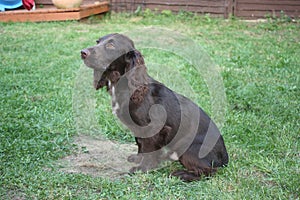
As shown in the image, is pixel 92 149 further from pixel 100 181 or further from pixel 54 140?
pixel 100 181

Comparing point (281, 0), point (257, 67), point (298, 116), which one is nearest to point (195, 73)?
point (257, 67)

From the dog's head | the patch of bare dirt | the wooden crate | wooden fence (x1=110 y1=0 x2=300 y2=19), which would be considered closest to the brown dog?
the dog's head

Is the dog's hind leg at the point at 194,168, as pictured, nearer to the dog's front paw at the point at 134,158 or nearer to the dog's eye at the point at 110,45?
the dog's front paw at the point at 134,158

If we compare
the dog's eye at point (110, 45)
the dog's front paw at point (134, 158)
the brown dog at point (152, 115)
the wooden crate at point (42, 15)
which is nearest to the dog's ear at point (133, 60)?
the brown dog at point (152, 115)

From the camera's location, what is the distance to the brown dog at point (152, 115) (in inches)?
126

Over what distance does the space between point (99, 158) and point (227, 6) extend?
7996mm

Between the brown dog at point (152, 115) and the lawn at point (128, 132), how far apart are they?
14 centimetres

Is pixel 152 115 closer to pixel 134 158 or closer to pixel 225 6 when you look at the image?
pixel 134 158

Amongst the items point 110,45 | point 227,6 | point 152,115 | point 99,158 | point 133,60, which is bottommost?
point 99,158

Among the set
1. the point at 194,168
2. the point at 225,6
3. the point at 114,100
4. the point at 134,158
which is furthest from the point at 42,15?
the point at 194,168

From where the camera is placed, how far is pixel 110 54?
3.26 m

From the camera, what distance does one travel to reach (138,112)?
3197mm

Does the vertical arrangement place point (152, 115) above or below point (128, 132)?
above

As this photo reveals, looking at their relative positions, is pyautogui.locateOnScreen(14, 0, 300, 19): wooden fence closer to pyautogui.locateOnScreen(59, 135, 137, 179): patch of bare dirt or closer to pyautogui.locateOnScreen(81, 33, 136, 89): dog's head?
pyautogui.locateOnScreen(59, 135, 137, 179): patch of bare dirt
